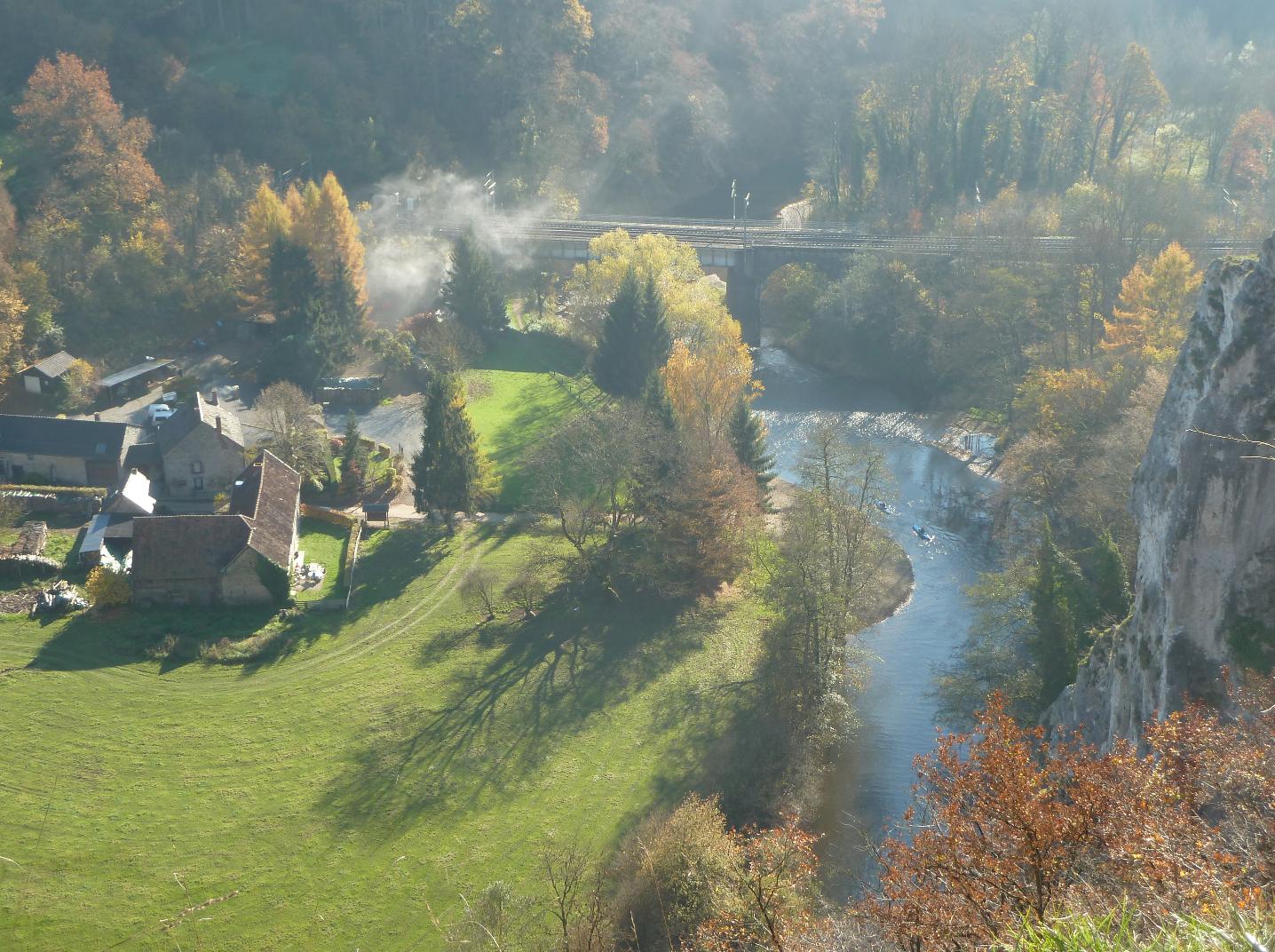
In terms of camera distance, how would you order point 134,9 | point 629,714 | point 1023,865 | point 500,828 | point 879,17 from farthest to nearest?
1. point 879,17
2. point 134,9
3. point 629,714
4. point 500,828
5. point 1023,865

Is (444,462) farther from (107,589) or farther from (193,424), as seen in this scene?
(107,589)

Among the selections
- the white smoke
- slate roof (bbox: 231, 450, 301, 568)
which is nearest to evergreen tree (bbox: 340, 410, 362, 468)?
slate roof (bbox: 231, 450, 301, 568)

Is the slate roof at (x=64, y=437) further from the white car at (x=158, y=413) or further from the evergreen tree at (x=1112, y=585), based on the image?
the evergreen tree at (x=1112, y=585)

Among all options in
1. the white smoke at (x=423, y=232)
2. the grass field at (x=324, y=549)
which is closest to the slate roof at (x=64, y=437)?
the grass field at (x=324, y=549)

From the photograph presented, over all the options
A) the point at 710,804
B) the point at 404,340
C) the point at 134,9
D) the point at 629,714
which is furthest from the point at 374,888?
the point at 134,9

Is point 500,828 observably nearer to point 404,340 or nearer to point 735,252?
point 404,340

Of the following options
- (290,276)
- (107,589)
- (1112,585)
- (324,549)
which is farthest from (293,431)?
(1112,585)

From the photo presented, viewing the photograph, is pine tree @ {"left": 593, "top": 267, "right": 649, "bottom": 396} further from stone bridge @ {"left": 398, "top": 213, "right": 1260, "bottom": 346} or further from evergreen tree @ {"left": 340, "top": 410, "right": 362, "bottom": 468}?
evergreen tree @ {"left": 340, "top": 410, "right": 362, "bottom": 468}
